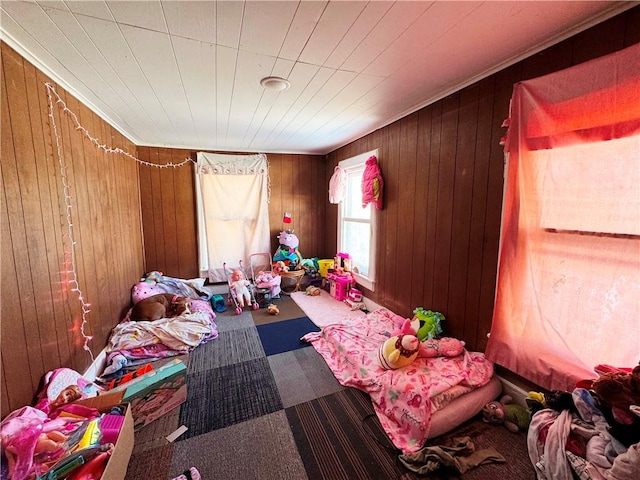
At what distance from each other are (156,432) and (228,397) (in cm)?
45

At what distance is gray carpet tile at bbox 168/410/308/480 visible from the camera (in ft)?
4.40

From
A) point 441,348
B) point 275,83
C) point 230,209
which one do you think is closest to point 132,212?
→ point 230,209

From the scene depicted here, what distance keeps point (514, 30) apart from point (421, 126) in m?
1.05

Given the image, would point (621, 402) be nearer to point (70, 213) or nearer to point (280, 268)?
point (70, 213)

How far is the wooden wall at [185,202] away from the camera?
12.2 ft

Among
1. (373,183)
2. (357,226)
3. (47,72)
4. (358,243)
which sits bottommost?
(358,243)

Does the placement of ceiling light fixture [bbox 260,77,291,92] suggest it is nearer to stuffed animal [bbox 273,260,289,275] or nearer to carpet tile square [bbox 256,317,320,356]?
carpet tile square [bbox 256,317,320,356]

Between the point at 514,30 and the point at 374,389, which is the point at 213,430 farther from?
the point at 514,30

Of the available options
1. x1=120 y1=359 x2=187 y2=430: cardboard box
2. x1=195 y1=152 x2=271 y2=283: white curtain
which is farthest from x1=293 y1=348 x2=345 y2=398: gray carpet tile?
x1=195 y1=152 x2=271 y2=283: white curtain

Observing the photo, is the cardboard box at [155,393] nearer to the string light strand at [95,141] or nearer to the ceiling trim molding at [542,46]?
the string light strand at [95,141]

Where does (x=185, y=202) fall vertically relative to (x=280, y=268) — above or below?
above

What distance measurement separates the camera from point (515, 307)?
1.64 meters

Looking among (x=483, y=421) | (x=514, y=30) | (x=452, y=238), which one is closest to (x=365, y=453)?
(x=483, y=421)

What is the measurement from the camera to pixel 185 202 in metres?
3.89
